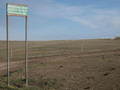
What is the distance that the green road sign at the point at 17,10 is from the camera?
9.66 m

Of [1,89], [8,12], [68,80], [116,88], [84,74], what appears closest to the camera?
[116,88]

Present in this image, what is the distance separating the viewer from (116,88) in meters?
8.28

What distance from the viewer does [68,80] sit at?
10414 millimetres

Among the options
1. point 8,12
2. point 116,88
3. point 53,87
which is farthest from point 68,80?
point 8,12

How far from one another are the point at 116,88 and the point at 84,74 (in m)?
3.20

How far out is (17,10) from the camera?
9.78 m

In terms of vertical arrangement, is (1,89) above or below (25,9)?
below

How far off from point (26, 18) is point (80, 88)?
13.3 ft

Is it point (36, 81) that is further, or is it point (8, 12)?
point (36, 81)

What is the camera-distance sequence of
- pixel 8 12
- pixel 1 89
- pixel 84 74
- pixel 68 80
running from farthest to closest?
1. pixel 84 74
2. pixel 68 80
3. pixel 8 12
4. pixel 1 89

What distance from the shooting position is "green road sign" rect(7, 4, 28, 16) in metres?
9.66

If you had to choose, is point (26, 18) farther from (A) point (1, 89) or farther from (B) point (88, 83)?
(B) point (88, 83)

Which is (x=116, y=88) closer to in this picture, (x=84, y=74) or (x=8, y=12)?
(x=84, y=74)

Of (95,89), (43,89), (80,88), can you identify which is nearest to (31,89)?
(43,89)
